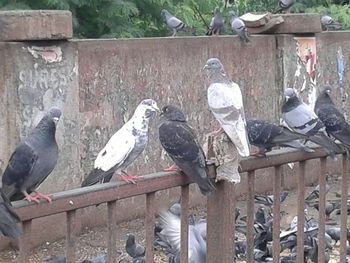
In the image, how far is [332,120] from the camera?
5.80m

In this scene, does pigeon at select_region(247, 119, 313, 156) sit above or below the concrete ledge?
below

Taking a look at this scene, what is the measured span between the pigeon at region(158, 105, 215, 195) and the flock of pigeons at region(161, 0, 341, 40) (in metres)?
5.34

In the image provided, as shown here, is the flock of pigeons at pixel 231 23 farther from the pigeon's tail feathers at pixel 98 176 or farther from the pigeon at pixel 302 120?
the pigeon's tail feathers at pixel 98 176

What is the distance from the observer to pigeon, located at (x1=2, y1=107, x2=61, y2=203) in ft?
12.5

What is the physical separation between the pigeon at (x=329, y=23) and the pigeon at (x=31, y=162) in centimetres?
859

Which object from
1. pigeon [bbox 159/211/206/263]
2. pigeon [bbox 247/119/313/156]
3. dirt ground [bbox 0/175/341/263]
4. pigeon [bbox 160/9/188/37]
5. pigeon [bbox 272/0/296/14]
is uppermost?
pigeon [bbox 272/0/296/14]

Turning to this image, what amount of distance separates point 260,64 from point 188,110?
1.40 m

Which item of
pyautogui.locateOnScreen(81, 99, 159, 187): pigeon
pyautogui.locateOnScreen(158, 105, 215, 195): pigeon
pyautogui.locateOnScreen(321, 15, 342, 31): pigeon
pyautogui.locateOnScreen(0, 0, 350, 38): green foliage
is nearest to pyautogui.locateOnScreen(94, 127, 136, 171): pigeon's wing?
pyautogui.locateOnScreen(81, 99, 159, 187): pigeon

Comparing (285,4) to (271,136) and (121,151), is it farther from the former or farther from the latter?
(121,151)

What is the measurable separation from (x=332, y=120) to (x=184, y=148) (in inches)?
86.6

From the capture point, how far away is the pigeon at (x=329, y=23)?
40.1 feet

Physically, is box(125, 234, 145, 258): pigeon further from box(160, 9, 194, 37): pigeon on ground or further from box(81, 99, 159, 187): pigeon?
box(160, 9, 194, 37): pigeon on ground

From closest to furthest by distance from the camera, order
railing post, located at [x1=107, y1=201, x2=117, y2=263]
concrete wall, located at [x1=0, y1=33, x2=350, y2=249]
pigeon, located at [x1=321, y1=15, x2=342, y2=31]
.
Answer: railing post, located at [x1=107, y1=201, x2=117, y2=263]
concrete wall, located at [x1=0, y1=33, x2=350, y2=249]
pigeon, located at [x1=321, y1=15, x2=342, y2=31]

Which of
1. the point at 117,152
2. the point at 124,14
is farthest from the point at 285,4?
the point at 117,152
